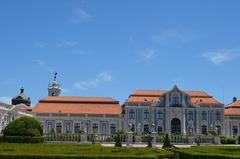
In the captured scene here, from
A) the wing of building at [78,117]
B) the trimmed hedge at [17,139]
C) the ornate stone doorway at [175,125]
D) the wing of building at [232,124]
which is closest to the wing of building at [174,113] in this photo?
the ornate stone doorway at [175,125]

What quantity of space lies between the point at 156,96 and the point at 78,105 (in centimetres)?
1306

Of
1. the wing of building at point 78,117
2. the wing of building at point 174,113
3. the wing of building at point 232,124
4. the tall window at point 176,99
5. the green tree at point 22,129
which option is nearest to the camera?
the green tree at point 22,129

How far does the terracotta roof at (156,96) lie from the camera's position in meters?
67.4

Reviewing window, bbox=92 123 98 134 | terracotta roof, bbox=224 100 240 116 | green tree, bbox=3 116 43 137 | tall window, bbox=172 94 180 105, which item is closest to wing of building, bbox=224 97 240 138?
terracotta roof, bbox=224 100 240 116

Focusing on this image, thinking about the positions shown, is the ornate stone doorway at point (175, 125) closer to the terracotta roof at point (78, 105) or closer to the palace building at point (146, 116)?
the palace building at point (146, 116)

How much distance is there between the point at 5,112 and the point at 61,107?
13.5 meters

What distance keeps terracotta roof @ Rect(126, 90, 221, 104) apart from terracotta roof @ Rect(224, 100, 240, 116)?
11.0 ft

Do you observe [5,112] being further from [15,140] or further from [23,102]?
[23,102]

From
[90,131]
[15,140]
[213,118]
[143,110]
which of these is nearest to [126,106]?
[143,110]

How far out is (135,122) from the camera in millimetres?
66312

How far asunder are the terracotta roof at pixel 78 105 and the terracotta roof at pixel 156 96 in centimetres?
349

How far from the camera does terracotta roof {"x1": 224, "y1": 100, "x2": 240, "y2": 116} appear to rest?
69.2 m

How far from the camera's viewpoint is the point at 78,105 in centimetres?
6838

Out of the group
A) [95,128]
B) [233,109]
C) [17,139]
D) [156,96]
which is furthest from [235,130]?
[17,139]
